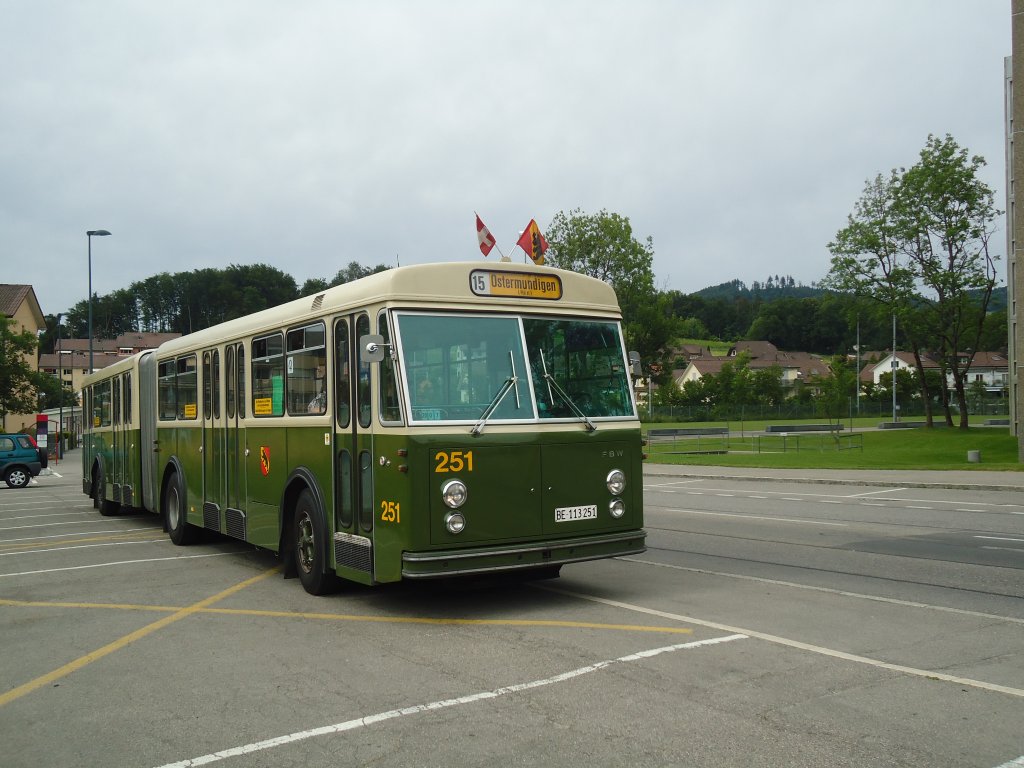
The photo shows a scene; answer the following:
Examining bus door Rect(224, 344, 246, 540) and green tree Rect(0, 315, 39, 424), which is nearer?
bus door Rect(224, 344, 246, 540)

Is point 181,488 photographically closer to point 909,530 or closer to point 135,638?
point 135,638

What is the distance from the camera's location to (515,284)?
8.54 metres

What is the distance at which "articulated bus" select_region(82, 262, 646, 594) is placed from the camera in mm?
7719

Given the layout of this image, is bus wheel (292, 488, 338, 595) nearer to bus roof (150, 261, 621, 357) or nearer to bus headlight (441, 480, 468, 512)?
bus headlight (441, 480, 468, 512)

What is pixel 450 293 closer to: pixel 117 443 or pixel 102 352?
pixel 117 443

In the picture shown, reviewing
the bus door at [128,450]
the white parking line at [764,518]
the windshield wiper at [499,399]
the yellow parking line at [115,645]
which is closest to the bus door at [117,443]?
the bus door at [128,450]

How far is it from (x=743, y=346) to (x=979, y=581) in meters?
151

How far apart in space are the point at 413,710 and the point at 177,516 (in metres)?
9.63

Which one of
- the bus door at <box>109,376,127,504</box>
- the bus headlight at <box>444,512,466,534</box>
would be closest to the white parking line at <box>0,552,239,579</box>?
the bus door at <box>109,376,127,504</box>

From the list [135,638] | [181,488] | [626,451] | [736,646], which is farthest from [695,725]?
[181,488]

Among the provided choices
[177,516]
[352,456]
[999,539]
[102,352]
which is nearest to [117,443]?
[177,516]

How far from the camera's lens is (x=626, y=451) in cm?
880

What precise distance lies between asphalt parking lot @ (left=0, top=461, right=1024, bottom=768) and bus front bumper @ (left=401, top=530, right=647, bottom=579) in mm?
501

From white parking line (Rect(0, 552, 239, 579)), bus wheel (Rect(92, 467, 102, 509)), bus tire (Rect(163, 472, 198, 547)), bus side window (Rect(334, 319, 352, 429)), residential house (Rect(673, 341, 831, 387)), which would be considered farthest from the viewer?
residential house (Rect(673, 341, 831, 387))
